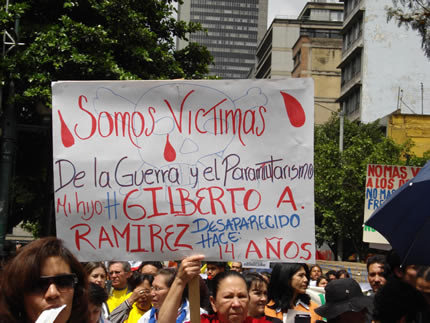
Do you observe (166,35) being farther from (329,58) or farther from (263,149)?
(329,58)

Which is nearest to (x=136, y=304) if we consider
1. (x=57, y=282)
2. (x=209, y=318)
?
(x=209, y=318)

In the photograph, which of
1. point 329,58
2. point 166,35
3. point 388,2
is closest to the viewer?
point 166,35

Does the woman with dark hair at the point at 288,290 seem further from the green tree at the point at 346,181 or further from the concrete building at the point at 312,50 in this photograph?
the concrete building at the point at 312,50

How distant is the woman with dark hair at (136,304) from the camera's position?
6543 millimetres

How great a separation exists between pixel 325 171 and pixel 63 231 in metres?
31.5

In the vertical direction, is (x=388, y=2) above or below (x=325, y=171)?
above

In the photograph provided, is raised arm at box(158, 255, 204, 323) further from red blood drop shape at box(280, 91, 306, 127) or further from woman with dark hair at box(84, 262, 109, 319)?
woman with dark hair at box(84, 262, 109, 319)

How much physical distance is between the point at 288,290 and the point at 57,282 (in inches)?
146

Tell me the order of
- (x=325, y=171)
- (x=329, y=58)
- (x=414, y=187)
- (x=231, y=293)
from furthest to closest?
1. (x=329, y=58)
2. (x=325, y=171)
3. (x=231, y=293)
4. (x=414, y=187)

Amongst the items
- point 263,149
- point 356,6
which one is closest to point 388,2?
point 356,6

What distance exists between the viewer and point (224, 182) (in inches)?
158

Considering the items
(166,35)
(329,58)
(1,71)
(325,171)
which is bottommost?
(325,171)

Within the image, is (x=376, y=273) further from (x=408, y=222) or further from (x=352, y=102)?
(x=352, y=102)

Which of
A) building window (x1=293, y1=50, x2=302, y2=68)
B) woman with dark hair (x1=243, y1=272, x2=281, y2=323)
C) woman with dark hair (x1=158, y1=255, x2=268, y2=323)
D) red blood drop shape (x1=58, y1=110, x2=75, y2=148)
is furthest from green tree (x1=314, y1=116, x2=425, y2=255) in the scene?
building window (x1=293, y1=50, x2=302, y2=68)
